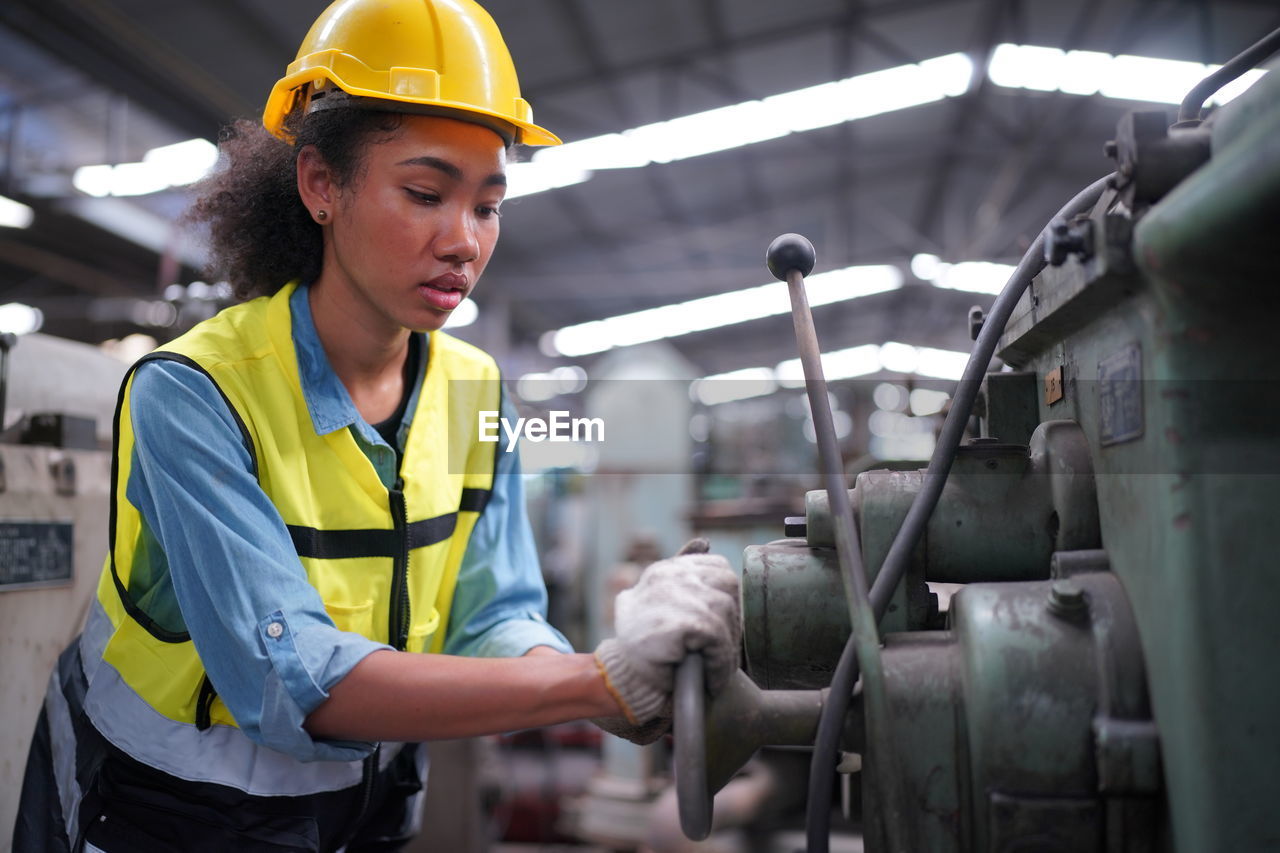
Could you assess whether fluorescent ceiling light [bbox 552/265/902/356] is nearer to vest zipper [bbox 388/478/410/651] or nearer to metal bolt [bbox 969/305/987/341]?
metal bolt [bbox 969/305/987/341]

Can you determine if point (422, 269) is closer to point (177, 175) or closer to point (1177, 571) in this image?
point (1177, 571)

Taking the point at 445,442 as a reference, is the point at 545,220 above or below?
above

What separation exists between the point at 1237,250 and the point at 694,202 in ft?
21.7

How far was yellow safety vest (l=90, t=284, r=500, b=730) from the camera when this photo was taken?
94cm

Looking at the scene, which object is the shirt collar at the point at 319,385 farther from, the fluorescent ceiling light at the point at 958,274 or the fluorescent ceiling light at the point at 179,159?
the fluorescent ceiling light at the point at 958,274

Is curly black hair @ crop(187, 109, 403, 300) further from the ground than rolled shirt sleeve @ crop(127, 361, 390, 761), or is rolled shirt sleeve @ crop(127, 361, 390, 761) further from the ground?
curly black hair @ crop(187, 109, 403, 300)

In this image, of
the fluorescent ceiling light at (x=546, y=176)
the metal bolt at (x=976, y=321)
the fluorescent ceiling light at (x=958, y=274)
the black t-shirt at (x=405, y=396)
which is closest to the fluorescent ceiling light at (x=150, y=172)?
the fluorescent ceiling light at (x=546, y=176)

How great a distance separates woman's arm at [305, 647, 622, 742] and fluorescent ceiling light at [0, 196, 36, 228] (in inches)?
207

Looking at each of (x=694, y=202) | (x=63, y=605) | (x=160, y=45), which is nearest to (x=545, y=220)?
(x=694, y=202)

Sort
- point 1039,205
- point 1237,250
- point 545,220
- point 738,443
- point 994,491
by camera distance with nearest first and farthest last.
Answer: point 1237,250 → point 994,491 → point 738,443 → point 545,220 → point 1039,205

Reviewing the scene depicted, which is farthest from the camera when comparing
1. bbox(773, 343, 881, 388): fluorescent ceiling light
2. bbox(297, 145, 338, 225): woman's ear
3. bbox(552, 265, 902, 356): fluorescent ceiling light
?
bbox(773, 343, 881, 388): fluorescent ceiling light

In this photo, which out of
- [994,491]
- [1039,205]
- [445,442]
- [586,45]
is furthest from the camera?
[1039,205]

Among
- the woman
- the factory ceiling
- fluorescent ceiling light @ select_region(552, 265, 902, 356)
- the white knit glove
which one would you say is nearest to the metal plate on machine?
the woman

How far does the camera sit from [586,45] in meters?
4.61
